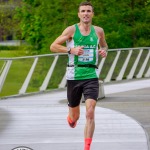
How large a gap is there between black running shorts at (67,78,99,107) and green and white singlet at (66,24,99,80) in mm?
66

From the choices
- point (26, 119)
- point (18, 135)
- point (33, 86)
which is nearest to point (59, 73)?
point (33, 86)

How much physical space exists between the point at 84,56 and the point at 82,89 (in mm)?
485

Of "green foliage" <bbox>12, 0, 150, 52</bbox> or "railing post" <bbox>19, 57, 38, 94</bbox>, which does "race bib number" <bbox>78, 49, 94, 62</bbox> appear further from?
"green foliage" <bbox>12, 0, 150, 52</bbox>

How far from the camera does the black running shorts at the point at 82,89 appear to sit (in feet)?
30.2

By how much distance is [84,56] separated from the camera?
30.0 ft

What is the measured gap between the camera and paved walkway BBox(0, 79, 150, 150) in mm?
9719

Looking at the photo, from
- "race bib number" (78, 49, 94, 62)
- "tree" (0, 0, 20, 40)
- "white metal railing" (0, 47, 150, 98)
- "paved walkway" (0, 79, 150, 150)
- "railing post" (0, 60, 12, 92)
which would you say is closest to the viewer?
"race bib number" (78, 49, 94, 62)

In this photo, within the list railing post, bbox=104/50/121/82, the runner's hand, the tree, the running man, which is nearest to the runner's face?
the running man

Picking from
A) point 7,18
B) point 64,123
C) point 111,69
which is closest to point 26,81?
point 111,69

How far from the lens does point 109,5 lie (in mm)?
37906

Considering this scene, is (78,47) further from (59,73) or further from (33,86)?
(59,73)

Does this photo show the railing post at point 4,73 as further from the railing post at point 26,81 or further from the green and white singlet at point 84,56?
the green and white singlet at point 84,56

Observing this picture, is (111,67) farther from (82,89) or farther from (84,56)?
(84,56)

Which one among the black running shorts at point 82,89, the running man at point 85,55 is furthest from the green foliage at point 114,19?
the running man at point 85,55
